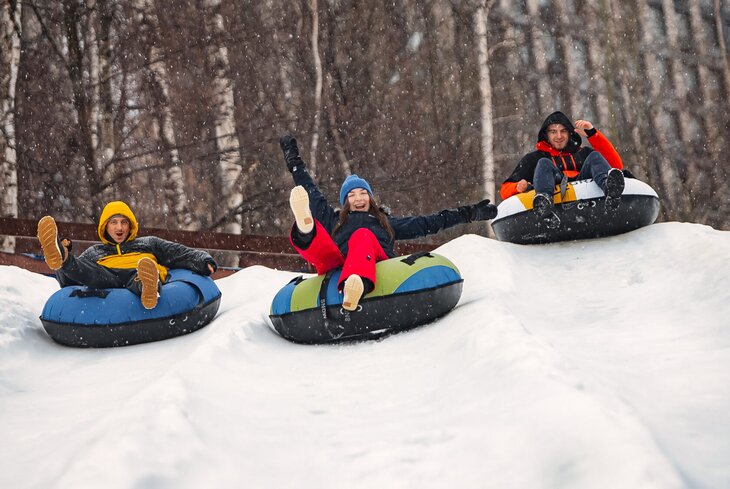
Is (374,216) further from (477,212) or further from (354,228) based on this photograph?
(477,212)

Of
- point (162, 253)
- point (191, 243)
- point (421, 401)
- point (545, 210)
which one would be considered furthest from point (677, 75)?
point (421, 401)

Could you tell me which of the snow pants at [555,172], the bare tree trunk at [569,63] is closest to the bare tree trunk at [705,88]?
the bare tree trunk at [569,63]

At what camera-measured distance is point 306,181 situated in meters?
4.21

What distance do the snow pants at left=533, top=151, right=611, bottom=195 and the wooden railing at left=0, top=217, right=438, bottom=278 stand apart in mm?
3390

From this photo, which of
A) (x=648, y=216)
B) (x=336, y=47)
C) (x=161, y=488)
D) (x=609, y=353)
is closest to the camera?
(x=161, y=488)

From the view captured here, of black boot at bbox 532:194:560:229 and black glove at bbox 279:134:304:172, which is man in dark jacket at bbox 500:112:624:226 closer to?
black boot at bbox 532:194:560:229

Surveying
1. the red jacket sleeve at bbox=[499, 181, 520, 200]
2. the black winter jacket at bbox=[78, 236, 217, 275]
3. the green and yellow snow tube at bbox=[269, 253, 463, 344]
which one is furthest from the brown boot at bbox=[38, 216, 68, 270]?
the red jacket sleeve at bbox=[499, 181, 520, 200]

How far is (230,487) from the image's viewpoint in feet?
5.46

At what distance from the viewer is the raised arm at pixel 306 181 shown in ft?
13.8

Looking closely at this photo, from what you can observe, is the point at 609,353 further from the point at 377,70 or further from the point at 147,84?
the point at 377,70

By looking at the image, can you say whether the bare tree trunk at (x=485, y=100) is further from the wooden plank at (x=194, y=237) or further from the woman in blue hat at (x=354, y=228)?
the woman in blue hat at (x=354, y=228)

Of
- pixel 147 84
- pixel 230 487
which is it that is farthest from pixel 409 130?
pixel 230 487

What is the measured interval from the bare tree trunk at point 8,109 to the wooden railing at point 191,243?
2.06 ft

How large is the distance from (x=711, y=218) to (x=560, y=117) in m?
12.3
